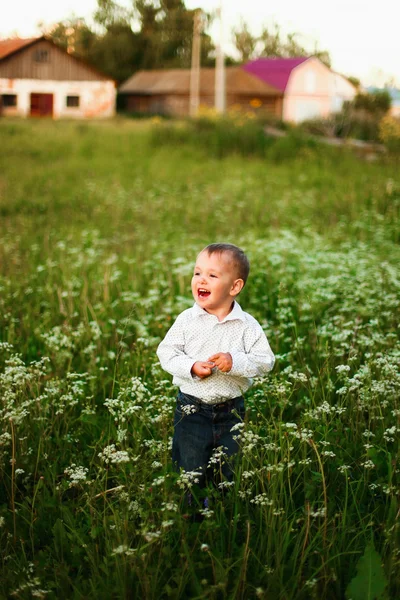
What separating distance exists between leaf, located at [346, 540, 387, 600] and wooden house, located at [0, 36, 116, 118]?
137 feet

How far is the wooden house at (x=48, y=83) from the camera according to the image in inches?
1644

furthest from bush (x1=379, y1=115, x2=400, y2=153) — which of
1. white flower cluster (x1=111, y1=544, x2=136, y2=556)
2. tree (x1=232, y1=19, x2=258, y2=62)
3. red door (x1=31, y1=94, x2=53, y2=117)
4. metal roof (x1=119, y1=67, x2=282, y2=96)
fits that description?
tree (x1=232, y1=19, x2=258, y2=62)

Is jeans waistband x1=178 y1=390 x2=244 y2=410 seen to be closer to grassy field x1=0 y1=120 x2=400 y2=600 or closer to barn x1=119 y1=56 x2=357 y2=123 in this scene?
grassy field x1=0 y1=120 x2=400 y2=600

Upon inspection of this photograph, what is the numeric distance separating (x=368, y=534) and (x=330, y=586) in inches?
13.0

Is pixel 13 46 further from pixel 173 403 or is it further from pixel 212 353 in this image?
pixel 212 353

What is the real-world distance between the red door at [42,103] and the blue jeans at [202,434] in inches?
1649

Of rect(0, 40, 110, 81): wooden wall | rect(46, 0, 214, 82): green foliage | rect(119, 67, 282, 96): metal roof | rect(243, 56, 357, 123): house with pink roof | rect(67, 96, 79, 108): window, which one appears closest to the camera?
rect(0, 40, 110, 81): wooden wall

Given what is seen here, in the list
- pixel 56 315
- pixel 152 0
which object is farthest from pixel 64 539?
pixel 152 0

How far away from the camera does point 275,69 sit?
52031 millimetres

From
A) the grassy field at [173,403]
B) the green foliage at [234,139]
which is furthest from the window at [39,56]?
the grassy field at [173,403]

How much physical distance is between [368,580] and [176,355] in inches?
46.4

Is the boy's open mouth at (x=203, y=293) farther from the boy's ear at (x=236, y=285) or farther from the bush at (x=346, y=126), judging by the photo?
the bush at (x=346, y=126)

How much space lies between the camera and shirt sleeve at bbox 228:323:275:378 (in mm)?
2863

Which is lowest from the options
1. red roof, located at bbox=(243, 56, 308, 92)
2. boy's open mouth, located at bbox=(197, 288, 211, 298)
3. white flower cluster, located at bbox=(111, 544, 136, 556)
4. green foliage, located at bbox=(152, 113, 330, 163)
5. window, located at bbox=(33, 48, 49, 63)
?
white flower cluster, located at bbox=(111, 544, 136, 556)
